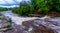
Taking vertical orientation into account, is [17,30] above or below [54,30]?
below

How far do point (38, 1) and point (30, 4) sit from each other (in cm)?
107

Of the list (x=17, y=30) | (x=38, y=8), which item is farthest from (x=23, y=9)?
(x=17, y=30)

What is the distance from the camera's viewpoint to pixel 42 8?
414 inches

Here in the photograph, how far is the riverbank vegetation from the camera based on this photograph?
10477 mm

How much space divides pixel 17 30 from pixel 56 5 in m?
4.53

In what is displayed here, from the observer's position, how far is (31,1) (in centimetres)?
1134

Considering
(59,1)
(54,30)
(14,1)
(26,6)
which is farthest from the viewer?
(14,1)

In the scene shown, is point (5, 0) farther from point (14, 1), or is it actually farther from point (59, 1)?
point (59, 1)

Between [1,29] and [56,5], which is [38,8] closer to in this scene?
[56,5]

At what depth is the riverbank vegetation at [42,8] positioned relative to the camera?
10.5m

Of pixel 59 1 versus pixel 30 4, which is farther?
pixel 30 4

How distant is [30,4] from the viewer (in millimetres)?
11508

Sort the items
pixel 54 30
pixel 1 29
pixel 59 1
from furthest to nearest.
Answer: pixel 59 1 < pixel 1 29 < pixel 54 30

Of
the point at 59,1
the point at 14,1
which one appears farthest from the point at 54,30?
the point at 14,1
